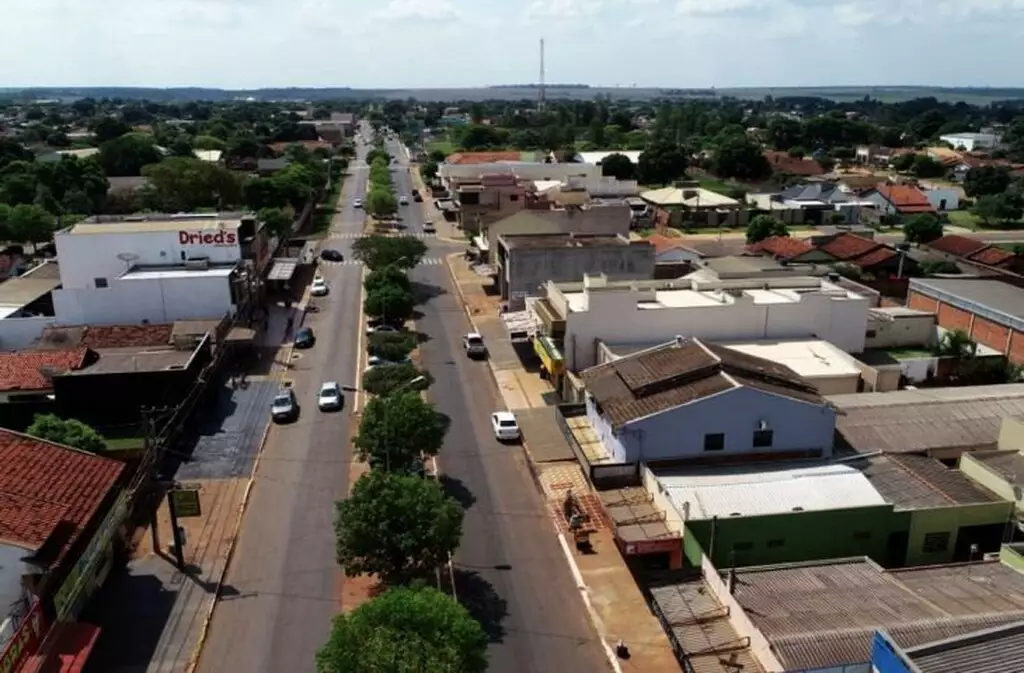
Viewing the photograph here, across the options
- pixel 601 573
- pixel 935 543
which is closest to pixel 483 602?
pixel 601 573

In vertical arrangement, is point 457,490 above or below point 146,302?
below

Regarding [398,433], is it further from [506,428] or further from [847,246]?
[847,246]

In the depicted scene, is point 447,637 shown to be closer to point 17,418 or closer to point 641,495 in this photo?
point 641,495

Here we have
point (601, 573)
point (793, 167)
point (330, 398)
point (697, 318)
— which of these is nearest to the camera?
point (601, 573)

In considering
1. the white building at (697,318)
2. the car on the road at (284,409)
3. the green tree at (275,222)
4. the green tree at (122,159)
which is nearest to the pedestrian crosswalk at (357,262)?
the green tree at (275,222)

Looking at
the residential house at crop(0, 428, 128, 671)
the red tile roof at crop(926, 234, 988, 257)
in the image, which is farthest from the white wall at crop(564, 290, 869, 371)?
the red tile roof at crop(926, 234, 988, 257)

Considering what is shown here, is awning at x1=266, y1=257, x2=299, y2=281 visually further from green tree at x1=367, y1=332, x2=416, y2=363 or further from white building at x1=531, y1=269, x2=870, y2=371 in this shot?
white building at x1=531, y1=269, x2=870, y2=371

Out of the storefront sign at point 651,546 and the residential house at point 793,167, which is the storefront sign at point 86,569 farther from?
the residential house at point 793,167
